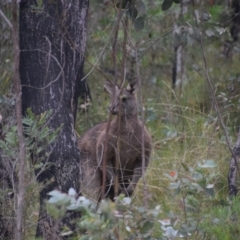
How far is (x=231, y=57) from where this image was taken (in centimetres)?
1048

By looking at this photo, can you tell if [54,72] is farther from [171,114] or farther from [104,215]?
[171,114]

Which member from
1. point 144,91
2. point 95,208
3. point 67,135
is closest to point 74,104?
point 67,135

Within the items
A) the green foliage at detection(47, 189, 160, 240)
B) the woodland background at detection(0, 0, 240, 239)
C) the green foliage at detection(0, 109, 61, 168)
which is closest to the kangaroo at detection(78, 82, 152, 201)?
the woodland background at detection(0, 0, 240, 239)

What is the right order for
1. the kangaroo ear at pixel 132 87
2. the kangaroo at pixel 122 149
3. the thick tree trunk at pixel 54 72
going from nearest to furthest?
the thick tree trunk at pixel 54 72
the kangaroo at pixel 122 149
the kangaroo ear at pixel 132 87

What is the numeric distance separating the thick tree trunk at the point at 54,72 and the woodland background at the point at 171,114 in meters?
0.15

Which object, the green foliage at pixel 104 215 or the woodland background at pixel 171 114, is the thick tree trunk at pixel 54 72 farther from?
the green foliage at pixel 104 215

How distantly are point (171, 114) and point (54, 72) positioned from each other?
3.83m

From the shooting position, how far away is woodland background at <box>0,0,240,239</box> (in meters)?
4.28

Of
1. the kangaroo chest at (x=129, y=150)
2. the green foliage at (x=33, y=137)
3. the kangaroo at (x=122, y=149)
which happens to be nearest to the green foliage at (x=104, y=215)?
the green foliage at (x=33, y=137)

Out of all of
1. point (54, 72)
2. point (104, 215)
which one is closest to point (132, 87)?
point (54, 72)

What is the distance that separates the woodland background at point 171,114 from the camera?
14.0 ft

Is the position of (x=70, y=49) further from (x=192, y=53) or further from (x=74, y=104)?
(x=192, y=53)

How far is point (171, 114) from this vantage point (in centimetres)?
835

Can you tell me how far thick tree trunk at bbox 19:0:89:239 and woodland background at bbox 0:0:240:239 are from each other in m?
0.15
